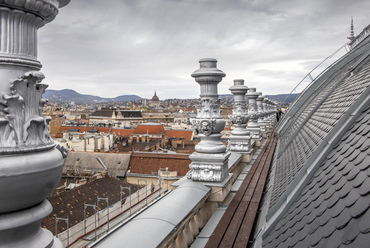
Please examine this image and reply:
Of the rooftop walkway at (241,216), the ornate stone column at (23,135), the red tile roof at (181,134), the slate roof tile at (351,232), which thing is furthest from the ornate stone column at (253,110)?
the red tile roof at (181,134)

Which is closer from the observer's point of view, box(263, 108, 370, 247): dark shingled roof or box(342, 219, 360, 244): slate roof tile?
box(342, 219, 360, 244): slate roof tile

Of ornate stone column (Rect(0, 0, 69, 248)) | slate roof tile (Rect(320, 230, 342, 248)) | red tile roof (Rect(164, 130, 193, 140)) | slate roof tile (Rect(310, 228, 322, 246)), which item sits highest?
ornate stone column (Rect(0, 0, 69, 248))

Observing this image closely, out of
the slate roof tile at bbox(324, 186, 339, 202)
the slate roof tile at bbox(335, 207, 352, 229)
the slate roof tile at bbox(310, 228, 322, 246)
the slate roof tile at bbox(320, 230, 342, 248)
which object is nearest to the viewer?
the slate roof tile at bbox(320, 230, 342, 248)

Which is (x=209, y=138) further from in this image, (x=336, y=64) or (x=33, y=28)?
(x=336, y=64)

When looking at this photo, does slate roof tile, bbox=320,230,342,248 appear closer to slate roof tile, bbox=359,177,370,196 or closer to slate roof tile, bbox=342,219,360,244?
slate roof tile, bbox=342,219,360,244

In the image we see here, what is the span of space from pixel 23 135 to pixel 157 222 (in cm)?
184

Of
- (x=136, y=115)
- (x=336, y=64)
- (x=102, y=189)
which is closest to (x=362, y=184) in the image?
(x=336, y=64)

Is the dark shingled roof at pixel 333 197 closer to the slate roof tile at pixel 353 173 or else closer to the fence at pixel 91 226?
the slate roof tile at pixel 353 173

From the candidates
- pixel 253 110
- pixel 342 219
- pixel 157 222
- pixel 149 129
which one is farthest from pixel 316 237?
A: pixel 149 129

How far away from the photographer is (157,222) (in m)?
3.10

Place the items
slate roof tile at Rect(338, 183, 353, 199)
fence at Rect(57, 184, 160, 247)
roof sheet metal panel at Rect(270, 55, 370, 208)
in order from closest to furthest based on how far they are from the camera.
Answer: slate roof tile at Rect(338, 183, 353, 199) < roof sheet metal panel at Rect(270, 55, 370, 208) < fence at Rect(57, 184, 160, 247)

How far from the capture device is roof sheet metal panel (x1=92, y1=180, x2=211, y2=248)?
2.72m

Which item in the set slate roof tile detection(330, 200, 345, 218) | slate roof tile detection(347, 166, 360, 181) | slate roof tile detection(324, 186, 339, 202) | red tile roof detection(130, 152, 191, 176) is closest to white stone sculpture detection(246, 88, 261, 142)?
slate roof tile detection(324, 186, 339, 202)

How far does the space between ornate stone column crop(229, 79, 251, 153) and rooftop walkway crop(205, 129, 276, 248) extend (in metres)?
1.79
